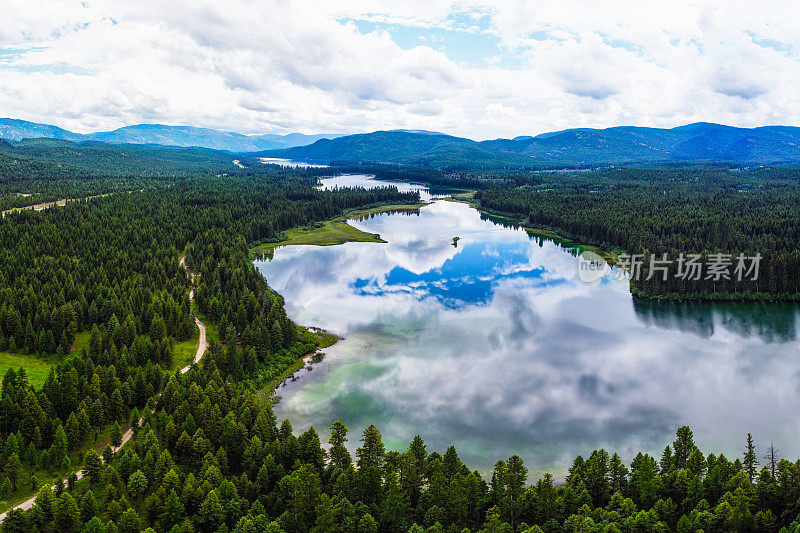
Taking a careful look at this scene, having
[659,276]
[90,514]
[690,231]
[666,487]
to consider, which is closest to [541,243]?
[690,231]

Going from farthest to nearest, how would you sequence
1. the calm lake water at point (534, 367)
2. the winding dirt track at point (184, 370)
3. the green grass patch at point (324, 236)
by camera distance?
the green grass patch at point (324, 236) → the calm lake water at point (534, 367) → the winding dirt track at point (184, 370)

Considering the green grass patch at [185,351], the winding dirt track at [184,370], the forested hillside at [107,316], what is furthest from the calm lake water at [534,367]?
the green grass patch at [185,351]

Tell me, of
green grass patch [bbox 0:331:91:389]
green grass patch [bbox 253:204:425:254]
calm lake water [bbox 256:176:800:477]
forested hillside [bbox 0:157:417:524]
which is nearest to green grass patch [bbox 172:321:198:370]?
forested hillside [bbox 0:157:417:524]

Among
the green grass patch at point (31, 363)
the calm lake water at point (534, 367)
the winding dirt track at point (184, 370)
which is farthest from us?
the green grass patch at point (31, 363)

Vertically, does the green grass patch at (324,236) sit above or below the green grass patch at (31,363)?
Answer: above

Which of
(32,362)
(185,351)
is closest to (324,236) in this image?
(185,351)

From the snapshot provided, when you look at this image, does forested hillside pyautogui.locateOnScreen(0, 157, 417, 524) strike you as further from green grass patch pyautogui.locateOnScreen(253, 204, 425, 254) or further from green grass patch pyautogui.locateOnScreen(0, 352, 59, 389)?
green grass patch pyautogui.locateOnScreen(253, 204, 425, 254)

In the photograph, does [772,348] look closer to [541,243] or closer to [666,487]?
[666,487]

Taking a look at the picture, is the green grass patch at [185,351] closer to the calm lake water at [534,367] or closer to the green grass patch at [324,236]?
the calm lake water at [534,367]

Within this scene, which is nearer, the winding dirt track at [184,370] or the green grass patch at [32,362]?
the winding dirt track at [184,370]
